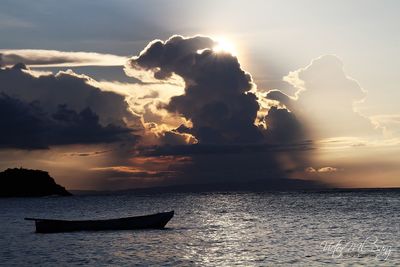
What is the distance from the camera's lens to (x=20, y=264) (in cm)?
5703

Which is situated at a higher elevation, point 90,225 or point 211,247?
point 90,225

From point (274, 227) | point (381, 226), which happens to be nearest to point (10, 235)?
point (274, 227)

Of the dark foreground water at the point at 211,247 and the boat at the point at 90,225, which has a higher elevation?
the boat at the point at 90,225

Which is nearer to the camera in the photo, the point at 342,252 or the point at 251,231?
the point at 342,252

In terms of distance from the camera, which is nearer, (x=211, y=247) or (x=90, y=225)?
(x=211, y=247)

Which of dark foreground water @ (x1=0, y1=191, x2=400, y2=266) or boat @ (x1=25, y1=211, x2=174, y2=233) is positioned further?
boat @ (x1=25, y1=211, x2=174, y2=233)

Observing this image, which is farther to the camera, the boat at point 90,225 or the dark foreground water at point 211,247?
the boat at point 90,225

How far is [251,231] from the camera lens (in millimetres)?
90375

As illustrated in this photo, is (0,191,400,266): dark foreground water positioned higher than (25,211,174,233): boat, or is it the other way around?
(25,211,174,233): boat

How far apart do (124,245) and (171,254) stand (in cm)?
1005

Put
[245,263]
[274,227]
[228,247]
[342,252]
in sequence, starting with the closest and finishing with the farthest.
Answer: [245,263], [342,252], [228,247], [274,227]

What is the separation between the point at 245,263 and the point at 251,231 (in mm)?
35589

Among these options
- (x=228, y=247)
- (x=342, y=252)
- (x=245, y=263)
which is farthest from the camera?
(x=228, y=247)

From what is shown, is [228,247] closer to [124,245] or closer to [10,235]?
[124,245]
